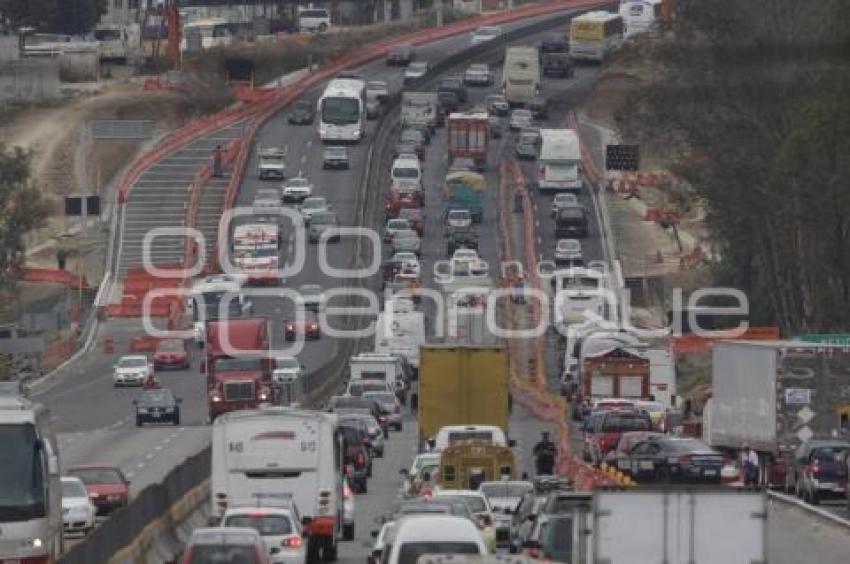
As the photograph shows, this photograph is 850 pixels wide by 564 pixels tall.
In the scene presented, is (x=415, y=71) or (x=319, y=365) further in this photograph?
(x=415, y=71)

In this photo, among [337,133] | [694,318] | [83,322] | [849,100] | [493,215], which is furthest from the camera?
[337,133]

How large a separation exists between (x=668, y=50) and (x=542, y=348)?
14.3 m

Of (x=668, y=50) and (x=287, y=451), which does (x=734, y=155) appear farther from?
(x=287, y=451)

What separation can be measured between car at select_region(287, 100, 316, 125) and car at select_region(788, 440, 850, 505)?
9990 centimetres

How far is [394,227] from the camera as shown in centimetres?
12319

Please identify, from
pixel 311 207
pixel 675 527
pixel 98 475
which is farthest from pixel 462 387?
pixel 311 207

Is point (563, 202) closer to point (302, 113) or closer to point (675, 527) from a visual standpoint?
point (302, 113)

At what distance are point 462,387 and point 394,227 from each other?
197 feet

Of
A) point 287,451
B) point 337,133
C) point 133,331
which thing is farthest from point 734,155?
point 287,451

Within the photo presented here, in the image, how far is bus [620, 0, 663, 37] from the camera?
575ft

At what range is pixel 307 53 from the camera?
180 metres

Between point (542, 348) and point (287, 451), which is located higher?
point (287, 451)

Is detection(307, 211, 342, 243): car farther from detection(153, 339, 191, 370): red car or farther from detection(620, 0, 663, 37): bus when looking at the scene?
detection(620, 0, 663, 37): bus

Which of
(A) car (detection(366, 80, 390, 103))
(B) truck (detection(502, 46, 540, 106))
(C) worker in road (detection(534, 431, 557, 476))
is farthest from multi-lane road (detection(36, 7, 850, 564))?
(A) car (detection(366, 80, 390, 103))
